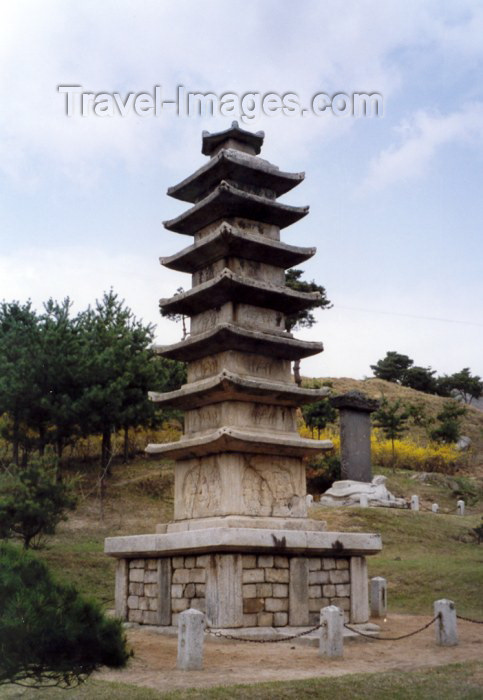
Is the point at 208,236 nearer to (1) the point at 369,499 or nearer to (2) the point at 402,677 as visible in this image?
(2) the point at 402,677

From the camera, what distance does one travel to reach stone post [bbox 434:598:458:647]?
39.4 feet

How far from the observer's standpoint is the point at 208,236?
49.6 ft

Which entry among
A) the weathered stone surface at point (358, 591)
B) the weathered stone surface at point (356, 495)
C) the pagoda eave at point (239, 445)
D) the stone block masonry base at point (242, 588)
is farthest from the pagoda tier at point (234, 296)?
the weathered stone surface at point (356, 495)

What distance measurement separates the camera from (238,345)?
47.9 ft

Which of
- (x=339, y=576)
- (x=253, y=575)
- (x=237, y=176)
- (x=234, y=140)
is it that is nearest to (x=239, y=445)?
(x=253, y=575)

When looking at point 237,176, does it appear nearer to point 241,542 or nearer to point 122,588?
point 241,542

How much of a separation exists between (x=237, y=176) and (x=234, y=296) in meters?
2.87

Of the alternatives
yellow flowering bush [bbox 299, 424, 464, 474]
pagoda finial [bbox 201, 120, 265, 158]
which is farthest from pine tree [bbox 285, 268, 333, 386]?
pagoda finial [bbox 201, 120, 265, 158]

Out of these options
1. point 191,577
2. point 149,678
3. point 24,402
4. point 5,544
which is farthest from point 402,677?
point 24,402

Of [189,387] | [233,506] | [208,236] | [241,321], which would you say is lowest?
[233,506]

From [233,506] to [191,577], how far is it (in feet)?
4.97

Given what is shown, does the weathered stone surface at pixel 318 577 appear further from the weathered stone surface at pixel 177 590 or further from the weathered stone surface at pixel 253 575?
the weathered stone surface at pixel 177 590

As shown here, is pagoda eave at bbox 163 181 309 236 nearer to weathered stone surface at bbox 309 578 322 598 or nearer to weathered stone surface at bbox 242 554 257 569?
weathered stone surface at bbox 242 554 257 569

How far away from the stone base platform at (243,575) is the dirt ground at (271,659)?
1.97ft
